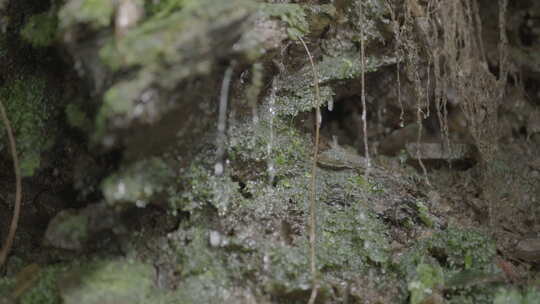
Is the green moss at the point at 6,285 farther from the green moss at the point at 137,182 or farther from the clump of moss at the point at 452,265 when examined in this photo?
the clump of moss at the point at 452,265

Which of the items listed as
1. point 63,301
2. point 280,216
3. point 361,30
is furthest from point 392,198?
point 63,301

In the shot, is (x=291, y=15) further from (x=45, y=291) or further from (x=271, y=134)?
(x=45, y=291)

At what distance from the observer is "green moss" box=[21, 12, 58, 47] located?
4.37m

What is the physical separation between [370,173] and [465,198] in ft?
4.06

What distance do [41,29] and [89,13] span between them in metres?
0.97

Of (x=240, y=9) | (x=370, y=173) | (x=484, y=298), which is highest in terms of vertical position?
(x=240, y=9)

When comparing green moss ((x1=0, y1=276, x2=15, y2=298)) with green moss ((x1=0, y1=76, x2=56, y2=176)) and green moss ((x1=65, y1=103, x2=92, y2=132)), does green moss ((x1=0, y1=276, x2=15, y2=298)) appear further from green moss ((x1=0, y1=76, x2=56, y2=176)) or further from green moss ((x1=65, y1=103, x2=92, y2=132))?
green moss ((x1=65, y1=103, x2=92, y2=132))

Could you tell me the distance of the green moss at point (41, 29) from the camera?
4.37m

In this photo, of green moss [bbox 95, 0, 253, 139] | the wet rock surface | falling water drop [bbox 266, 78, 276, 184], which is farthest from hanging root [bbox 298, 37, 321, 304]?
green moss [bbox 95, 0, 253, 139]

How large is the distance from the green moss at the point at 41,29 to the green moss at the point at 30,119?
1.39 feet

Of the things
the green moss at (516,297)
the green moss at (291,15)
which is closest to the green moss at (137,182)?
the green moss at (291,15)

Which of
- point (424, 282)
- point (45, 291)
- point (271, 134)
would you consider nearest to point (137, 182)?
point (45, 291)

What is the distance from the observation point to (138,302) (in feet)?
13.5

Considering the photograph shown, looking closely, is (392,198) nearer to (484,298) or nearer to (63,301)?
(484,298)
